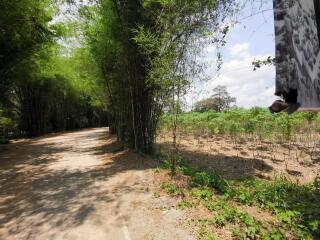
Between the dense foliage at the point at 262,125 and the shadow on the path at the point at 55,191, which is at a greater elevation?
the dense foliage at the point at 262,125

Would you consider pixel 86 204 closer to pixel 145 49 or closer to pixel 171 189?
pixel 171 189

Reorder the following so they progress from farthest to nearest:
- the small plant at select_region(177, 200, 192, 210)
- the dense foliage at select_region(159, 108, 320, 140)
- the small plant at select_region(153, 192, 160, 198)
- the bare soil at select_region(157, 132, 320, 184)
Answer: the dense foliage at select_region(159, 108, 320, 140), the bare soil at select_region(157, 132, 320, 184), the small plant at select_region(153, 192, 160, 198), the small plant at select_region(177, 200, 192, 210)


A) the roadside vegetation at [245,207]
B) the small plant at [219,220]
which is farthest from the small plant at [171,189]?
the small plant at [219,220]

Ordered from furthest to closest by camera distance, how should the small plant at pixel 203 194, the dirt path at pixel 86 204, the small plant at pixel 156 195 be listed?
the small plant at pixel 156 195, the small plant at pixel 203 194, the dirt path at pixel 86 204

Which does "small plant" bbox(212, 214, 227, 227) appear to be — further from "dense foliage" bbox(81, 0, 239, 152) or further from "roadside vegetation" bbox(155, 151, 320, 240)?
"dense foliage" bbox(81, 0, 239, 152)

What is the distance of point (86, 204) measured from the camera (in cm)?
670

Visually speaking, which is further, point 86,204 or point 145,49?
point 145,49

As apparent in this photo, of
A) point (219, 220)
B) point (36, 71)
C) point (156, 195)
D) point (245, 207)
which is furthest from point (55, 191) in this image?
point (36, 71)

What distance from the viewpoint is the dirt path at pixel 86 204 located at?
18.2 feet

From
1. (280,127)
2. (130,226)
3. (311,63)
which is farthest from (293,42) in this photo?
(280,127)

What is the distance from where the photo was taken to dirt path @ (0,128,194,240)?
18.2ft

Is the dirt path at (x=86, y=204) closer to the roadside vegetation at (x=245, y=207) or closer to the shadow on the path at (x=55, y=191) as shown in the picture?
the shadow on the path at (x=55, y=191)

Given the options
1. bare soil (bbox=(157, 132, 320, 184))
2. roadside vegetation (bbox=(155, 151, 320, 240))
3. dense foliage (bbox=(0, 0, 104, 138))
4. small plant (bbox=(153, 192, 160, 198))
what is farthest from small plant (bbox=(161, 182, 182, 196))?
dense foliage (bbox=(0, 0, 104, 138))

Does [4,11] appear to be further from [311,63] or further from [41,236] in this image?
[311,63]
